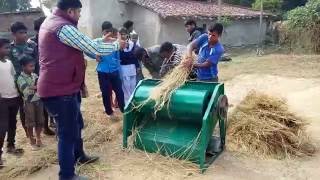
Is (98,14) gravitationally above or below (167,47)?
above

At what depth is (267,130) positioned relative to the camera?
16.5ft

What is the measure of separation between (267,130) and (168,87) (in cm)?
138

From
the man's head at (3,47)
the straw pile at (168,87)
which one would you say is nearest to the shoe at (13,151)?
the man's head at (3,47)

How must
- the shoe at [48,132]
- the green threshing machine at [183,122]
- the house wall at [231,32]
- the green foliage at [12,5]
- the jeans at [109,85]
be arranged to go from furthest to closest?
the green foliage at [12,5], the house wall at [231,32], the jeans at [109,85], the shoe at [48,132], the green threshing machine at [183,122]

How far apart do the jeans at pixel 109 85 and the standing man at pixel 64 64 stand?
7.81 feet

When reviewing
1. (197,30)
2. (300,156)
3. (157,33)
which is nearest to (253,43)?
(157,33)

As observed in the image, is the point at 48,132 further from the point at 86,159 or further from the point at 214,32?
the point at 214,32

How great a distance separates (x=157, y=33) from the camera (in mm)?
20297

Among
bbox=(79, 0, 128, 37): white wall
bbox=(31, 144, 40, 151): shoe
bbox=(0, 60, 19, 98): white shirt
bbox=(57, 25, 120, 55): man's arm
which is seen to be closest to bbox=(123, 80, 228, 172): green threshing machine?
bbox=(31, 144, 40, 151): shoe

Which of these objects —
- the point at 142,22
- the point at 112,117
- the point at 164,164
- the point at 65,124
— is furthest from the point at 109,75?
the point at 142,22

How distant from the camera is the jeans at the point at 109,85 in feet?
21.1

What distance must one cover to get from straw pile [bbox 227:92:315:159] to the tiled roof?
14584 millimetres

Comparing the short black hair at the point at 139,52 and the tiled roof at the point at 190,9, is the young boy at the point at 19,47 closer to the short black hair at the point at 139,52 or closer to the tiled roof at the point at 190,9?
the short black hair at the point at 139,52

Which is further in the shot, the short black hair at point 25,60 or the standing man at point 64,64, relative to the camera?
the short black hair at point 25,60
